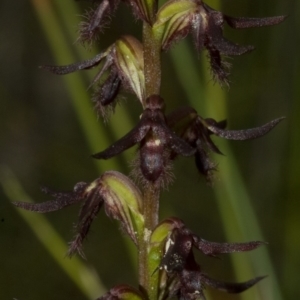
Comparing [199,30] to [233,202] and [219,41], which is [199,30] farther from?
[233,202]

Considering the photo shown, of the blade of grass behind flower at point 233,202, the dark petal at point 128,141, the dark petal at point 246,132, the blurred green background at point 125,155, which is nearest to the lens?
the dark petal at point 128,141

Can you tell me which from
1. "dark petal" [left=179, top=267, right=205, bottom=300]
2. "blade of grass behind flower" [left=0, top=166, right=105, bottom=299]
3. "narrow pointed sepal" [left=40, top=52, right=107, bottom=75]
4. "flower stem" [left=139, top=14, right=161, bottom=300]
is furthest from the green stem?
"blade of grass behind flower" [left=0, top=166, right=105, bottom=299]

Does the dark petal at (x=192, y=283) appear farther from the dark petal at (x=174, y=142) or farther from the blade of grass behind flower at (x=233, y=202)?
the blade of grass behind flower at (x=233, y=202)

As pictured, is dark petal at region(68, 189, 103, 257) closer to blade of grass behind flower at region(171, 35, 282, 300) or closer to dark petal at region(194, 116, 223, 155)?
dark petal at region(194, 116, 223, 155)

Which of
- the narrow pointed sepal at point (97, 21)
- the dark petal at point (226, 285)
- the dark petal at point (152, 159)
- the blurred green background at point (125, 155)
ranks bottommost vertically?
the blurred green background at point (125, 155)

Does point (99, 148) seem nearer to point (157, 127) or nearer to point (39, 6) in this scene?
point (39, 6)

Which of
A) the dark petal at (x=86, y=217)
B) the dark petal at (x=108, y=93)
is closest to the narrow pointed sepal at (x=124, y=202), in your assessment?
the dark petal at (x=86, y=217)
